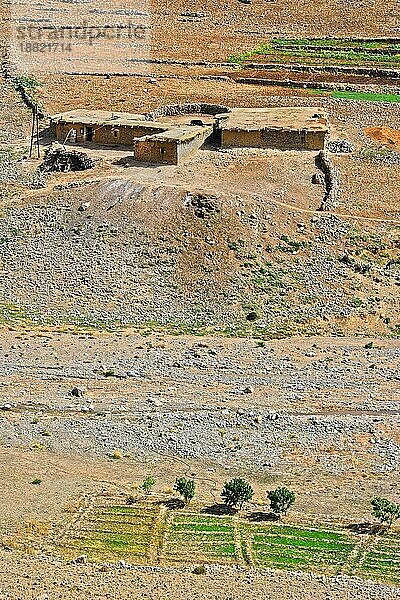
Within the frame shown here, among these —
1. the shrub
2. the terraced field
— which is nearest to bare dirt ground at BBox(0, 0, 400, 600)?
the shrub

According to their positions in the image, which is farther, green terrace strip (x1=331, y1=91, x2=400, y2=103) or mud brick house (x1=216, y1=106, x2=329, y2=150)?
green terrace strip (x1=331, y1=91, x2=400, y2=103)

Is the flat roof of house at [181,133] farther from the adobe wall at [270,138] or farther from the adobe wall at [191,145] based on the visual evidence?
the adobe wall at [270,138]

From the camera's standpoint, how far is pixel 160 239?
1694 inches

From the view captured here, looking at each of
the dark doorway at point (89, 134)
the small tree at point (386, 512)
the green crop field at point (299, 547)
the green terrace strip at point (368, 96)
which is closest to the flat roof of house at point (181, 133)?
the dark doorway at point (89, 134)

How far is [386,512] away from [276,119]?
31.1 m

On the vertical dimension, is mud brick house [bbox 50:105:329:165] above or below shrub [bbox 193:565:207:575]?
above

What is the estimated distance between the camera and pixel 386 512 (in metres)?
27.3

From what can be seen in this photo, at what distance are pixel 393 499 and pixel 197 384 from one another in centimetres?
876

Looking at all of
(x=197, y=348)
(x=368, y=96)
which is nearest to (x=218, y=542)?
(x=197, y=348)

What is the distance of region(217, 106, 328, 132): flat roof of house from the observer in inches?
2072

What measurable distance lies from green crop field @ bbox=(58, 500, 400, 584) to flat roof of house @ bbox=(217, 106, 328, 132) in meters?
28.3

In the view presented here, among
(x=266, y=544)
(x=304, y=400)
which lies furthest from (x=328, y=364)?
(x=266, y=544)

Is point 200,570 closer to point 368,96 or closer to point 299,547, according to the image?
point 299,547

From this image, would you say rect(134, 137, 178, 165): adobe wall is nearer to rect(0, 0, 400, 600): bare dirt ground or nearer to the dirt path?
rect(0, 0, 400, 600): bare dirt ground
